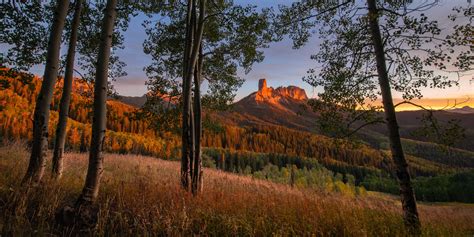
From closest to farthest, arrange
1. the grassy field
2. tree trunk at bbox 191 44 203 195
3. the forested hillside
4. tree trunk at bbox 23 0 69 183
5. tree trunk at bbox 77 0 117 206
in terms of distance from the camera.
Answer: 1. the grassy field
2. tree trunk at bbox 77 0 117 206
3. tree trunk at bbox 23 0 69 183
4. tree trunk at bbox 191 44 203 195
5. the forested hillside

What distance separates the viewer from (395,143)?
5.89m

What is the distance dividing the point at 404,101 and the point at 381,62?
1.11 meters

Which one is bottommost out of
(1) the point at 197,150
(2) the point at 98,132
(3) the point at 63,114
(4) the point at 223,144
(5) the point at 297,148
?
(5) the point at 297,148

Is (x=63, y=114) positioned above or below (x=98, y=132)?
above

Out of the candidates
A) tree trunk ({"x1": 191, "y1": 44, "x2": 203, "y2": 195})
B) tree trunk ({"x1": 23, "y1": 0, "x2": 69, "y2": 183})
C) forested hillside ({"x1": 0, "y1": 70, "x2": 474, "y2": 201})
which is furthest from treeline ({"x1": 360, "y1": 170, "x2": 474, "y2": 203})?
tree trunk ({"x1": 23, "y1": 0, "x2": 69, "y2": 183})

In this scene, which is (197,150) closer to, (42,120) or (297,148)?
(42,120)

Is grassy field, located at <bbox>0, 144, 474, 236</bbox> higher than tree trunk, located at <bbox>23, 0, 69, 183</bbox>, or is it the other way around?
tree trunk, located at <bbox>23, 0, 69, 183</bbox>

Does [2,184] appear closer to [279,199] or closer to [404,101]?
[279,199]

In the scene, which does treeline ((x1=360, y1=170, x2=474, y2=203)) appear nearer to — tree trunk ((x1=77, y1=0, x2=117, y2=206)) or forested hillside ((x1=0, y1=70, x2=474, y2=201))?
forested hillside ((x1=0, y1=70, x2=474, y2=201))

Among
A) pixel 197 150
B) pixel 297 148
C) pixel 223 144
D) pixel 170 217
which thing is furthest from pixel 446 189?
pixel 170 217

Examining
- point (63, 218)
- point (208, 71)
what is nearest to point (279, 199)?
point (63, 218)

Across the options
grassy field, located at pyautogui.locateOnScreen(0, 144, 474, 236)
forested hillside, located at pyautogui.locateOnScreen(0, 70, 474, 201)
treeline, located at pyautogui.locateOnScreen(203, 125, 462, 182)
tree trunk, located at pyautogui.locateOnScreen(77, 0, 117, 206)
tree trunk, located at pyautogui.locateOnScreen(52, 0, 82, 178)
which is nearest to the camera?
grassy field, located at pyautogui.locateOnScreen(0, 144, 474, 236)

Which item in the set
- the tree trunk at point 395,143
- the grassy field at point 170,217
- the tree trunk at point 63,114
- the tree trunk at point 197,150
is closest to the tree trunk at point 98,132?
the grassy field at point 170,217

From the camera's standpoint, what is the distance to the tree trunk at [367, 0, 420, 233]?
5590 millimetres
